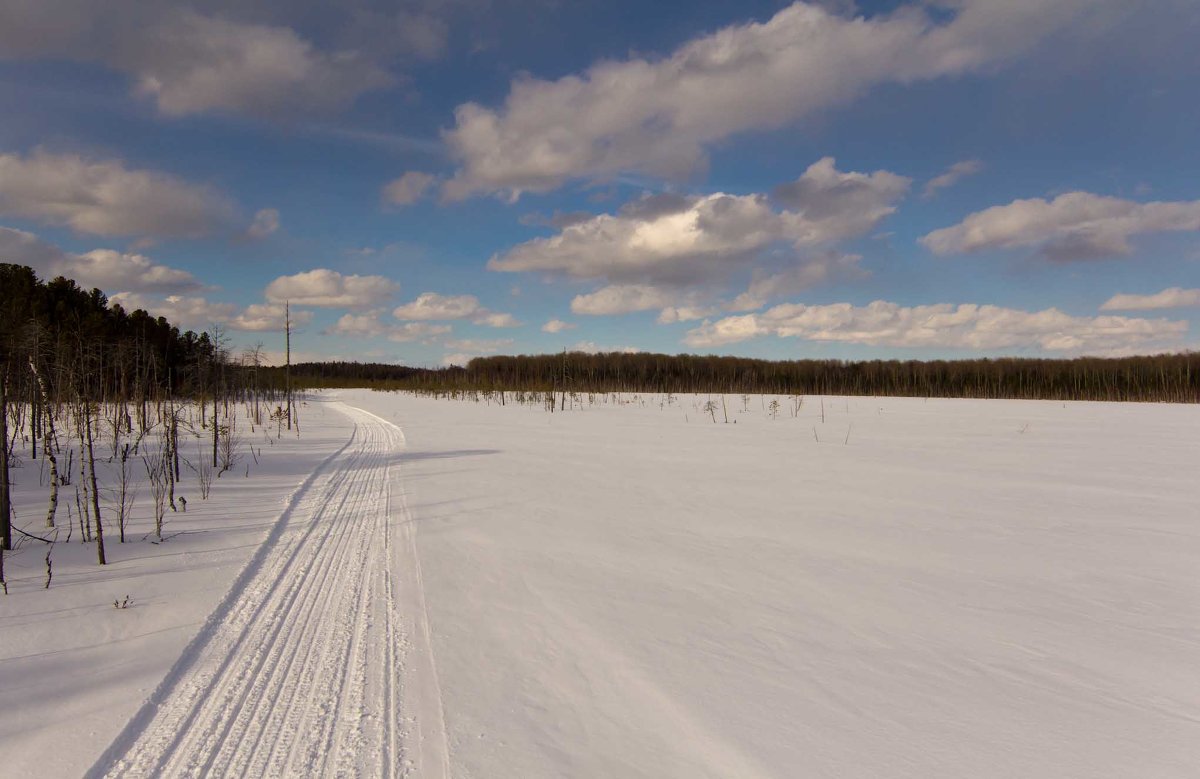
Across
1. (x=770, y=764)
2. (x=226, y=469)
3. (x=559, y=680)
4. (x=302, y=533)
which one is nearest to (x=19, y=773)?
(x=559, y=680)

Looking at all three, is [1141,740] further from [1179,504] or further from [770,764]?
[1179,504]

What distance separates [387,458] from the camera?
1160 cm

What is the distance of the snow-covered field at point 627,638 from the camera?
8.09 ft

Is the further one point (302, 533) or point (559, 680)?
point (302, 533)

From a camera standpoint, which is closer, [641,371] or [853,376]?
[853,376]

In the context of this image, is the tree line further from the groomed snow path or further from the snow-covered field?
A: the groomed snow path

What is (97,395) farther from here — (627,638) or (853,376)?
(853,376)

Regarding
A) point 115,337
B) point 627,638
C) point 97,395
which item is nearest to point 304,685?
point 627,638

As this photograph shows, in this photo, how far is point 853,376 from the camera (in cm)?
4022

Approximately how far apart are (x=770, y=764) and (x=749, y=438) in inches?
482

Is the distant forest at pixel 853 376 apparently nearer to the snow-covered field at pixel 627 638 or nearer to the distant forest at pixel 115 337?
the distant forest at pixel 115 337

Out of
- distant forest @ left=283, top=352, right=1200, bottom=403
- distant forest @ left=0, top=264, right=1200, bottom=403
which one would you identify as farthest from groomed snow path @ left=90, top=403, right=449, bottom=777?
distant forest @ left=283, top=352, right=1200, bottom=403

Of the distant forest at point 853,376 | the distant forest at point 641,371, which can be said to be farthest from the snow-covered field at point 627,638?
the distant forest at point 853,376

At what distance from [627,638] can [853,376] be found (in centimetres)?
4058
